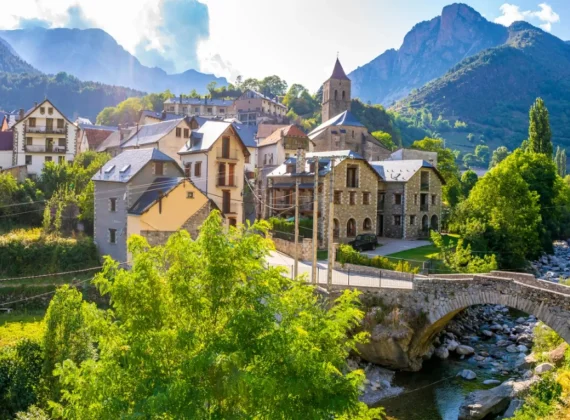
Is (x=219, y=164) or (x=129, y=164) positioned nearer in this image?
(x=129, y=164)

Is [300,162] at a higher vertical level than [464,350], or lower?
higher

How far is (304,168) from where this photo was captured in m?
47.6

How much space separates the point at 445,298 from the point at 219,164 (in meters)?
23.4

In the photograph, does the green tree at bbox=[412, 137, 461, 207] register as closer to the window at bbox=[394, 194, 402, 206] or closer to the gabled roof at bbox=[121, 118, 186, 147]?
the window at bbox=[394, 194, 402, 206]

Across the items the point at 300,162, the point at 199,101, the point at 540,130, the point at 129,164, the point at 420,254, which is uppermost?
the point at 199,101

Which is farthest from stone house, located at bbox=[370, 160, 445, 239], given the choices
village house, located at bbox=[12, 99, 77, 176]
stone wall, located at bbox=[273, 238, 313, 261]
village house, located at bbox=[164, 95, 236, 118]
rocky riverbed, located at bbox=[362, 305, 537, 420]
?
village house, located at bbox=[164, 95, 236, 118]

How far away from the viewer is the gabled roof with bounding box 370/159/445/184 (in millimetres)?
50381

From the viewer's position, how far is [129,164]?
3738 centimetres

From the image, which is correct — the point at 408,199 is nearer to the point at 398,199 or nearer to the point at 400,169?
the point at 398,199

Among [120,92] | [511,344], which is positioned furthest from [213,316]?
[120,92]

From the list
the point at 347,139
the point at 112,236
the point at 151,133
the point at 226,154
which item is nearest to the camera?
the point at 112,236

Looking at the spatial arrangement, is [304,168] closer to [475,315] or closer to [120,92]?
[475,315]

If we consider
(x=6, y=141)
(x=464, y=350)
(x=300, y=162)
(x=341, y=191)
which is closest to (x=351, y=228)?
(x=341, y=191)

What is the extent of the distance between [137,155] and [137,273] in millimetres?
30026
